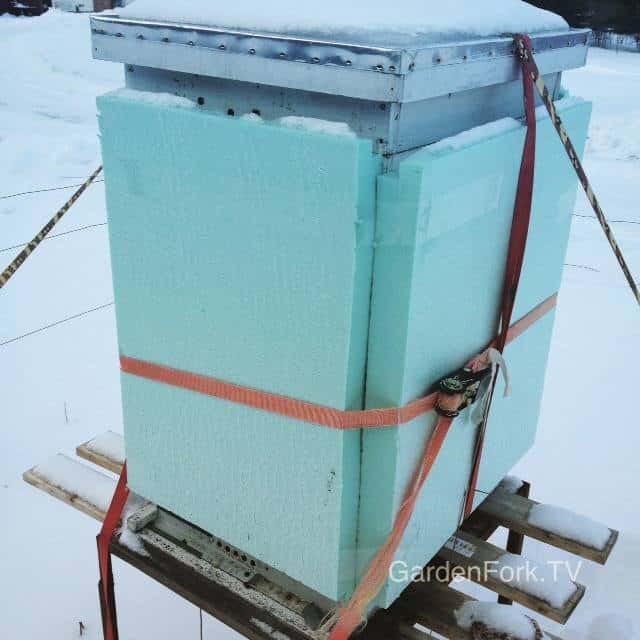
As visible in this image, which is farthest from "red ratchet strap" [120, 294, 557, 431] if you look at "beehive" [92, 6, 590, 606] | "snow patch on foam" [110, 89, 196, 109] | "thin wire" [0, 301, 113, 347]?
"thin wire" [0, 301, 113, 347]

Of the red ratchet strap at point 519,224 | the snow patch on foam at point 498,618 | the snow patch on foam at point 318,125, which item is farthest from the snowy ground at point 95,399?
the snow patch on foam at point 318,125

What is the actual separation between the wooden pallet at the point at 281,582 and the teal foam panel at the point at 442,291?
146mm

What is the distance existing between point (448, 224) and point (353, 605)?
700 millimetres

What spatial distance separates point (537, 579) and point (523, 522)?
247 mm

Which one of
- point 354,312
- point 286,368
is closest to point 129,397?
point 286,368

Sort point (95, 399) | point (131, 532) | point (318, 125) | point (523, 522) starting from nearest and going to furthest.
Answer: point (318, 125), point (131, 532), point (523, 522), point (95, 399)

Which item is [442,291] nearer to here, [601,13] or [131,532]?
[131,532]

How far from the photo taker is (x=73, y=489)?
6.35ft

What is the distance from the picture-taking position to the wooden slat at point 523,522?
1709 mm

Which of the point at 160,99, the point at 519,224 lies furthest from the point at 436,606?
the point at 160,99

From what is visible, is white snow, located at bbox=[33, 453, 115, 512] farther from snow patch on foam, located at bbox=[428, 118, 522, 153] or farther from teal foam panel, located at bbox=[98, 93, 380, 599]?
snow patch on foam, located at bbox=[428, 118, 522, 153]

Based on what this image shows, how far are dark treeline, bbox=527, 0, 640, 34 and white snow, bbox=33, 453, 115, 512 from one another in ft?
46.0

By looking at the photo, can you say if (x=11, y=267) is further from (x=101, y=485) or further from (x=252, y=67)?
(x=252, y=67)

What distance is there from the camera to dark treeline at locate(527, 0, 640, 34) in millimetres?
13836
